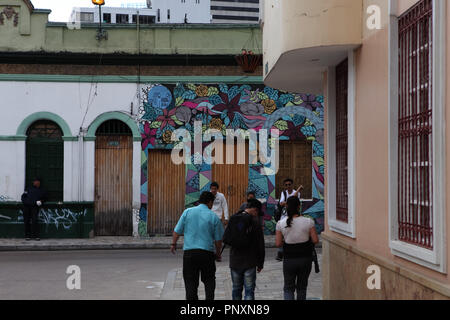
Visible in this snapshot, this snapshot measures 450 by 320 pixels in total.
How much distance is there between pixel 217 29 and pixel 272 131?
3591mm

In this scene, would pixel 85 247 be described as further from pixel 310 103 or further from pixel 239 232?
pixel 239 232

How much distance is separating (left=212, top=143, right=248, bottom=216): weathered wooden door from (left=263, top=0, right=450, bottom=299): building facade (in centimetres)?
1005

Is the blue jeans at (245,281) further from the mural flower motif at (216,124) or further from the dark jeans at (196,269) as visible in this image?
the mural flower motif at (216,124)

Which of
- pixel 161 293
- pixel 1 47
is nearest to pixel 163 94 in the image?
pixel 1 47

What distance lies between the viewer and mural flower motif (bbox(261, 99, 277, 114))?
21.0 m

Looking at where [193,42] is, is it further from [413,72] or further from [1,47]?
[413,72]

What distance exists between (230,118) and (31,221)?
650cm

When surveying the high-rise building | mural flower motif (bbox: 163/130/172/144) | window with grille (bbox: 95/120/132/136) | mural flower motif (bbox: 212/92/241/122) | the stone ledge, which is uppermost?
the high-rise building

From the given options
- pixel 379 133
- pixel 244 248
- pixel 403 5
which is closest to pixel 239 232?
pixel 244 248

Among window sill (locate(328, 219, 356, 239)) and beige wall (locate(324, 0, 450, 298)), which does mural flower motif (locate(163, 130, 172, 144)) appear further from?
beige wall (locate(324, 0, 450, 298))

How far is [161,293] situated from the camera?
11.3 metres

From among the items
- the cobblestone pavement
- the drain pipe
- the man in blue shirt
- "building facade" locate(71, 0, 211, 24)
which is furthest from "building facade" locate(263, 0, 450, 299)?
"building facade" locate(71, 0, 211, 24)

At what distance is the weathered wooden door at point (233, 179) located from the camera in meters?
20.8

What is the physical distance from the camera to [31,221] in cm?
2014
